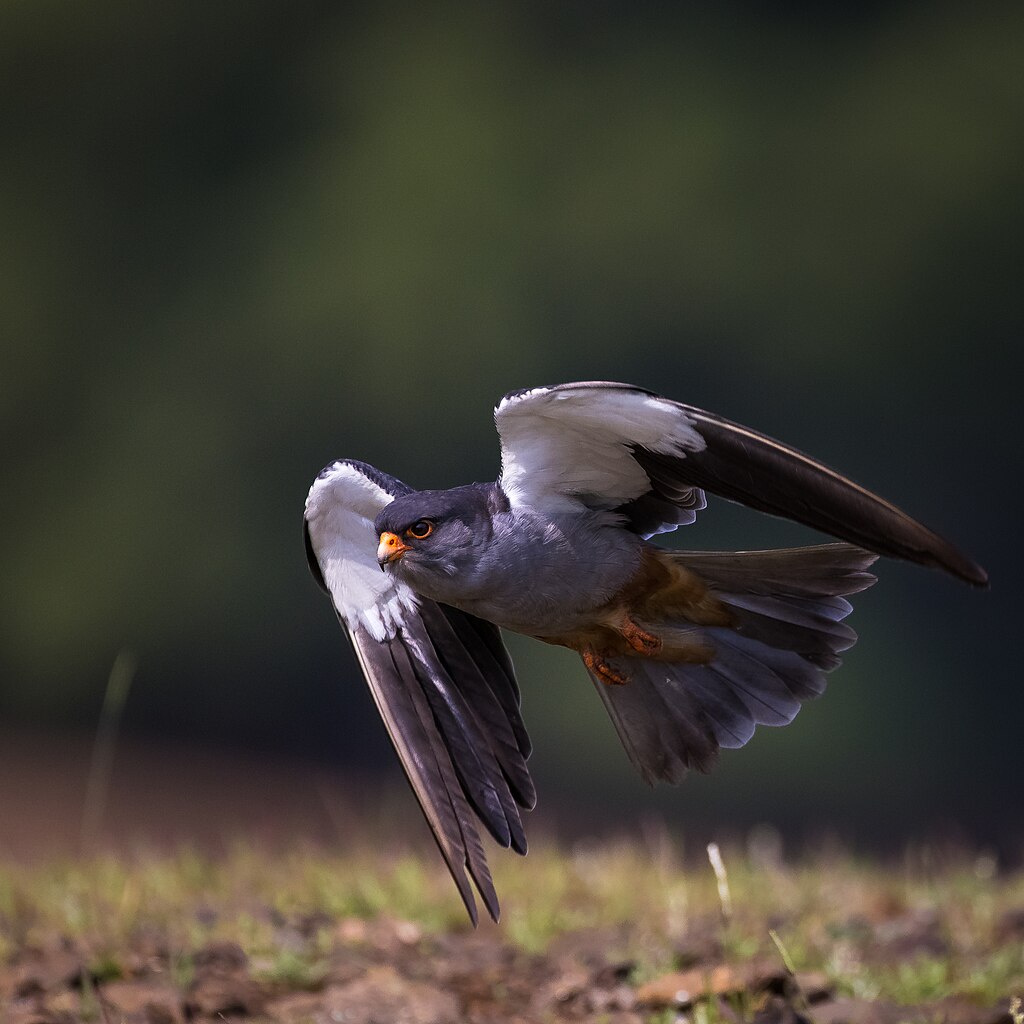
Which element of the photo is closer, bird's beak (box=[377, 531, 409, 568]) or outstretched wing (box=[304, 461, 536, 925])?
bird's beak (box=[377, 531, 409, 568])

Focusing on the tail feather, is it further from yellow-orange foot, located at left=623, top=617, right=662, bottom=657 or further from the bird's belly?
the bird's belly

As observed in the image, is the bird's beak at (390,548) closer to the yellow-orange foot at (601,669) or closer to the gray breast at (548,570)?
the gray breast at (548,570)

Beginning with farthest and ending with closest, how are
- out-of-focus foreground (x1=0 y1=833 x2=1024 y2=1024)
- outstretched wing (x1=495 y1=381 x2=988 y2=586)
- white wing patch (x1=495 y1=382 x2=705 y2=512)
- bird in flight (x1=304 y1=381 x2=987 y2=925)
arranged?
out-of-focus foreground (x1=0 y1=833 x2=1024 y2=1024)
bird in flight (x1=304 y1=381 x2=987 y2=925)
white wing patch (x1=495 y1=382 x2=705 y2=512)
outstretched wing (x1=495 y1=381 x2=988 y2=586)

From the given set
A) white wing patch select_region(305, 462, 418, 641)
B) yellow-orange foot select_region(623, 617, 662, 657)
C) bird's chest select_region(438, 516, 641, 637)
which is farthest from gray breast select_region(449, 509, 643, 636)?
white wing patch select_region(305, 462, 418, 641)

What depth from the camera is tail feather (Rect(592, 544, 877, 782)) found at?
322 cm

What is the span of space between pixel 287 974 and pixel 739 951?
1.02 metres

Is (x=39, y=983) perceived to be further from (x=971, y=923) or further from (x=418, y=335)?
(x=418, y=335)

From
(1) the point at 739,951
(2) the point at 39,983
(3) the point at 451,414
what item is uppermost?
(3) the point at 451,414

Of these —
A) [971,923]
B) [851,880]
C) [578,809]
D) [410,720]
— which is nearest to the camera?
[410,720]

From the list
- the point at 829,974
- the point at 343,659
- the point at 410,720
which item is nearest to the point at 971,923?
the point at 829,974

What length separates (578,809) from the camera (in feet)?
30.2

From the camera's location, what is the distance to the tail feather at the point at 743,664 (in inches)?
127

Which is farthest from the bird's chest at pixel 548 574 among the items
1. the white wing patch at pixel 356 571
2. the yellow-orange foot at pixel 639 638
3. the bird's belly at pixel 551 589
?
the white wing patch at pixel 356 571

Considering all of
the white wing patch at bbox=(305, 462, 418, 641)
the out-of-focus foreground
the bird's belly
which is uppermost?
the white wing patch at bbox=(305, 462, 418, 641)
